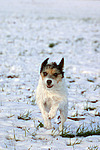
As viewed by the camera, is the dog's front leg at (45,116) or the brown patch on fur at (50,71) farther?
the dog's front leg at (45,116)

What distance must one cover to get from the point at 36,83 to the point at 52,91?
3.65 meters

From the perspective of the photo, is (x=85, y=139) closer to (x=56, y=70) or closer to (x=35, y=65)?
(x=56, y=70)

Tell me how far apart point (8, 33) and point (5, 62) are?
24.2ft

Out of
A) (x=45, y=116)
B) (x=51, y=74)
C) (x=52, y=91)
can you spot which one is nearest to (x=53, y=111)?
(x=45, y=116)

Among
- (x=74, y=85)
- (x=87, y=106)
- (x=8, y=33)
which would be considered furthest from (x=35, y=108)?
(x=8, y=33)

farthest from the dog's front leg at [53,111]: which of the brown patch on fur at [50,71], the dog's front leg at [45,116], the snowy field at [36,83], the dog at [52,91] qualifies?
the brown patch on fur at [50,71]

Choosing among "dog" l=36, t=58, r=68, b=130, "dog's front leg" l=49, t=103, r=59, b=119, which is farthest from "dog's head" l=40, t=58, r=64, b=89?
"dog's front leg" l=49, t=103, r=59, b=119

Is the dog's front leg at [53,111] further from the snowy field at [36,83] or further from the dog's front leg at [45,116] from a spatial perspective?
the snowy field at [36,83]

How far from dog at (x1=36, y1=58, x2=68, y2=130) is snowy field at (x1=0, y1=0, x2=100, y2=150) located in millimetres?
361

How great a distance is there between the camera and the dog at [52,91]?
4.19 m

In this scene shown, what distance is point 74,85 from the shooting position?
26.0 ft

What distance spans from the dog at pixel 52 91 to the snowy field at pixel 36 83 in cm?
36

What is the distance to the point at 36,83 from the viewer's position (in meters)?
7.89

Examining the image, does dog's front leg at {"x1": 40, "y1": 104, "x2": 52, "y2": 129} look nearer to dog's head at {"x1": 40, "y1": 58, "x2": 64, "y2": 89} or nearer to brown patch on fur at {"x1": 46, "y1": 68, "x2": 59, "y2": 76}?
dog's head at {"x1": 40, "y1": 58, "x2": 64, "y2": 89}
